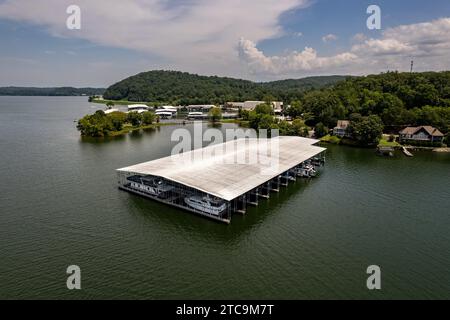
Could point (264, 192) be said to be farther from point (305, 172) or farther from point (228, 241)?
point (228, 241)

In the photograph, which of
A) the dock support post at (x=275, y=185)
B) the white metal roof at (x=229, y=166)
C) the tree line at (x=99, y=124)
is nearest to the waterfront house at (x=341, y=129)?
the white metal roof at (x=229, y=166)

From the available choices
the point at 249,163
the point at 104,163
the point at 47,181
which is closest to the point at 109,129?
the point at 104,163

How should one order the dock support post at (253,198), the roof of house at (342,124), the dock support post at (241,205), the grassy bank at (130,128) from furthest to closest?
the grassy bank at (130,128) → the roof of house at (342,124) → the dock support post at (253,198) → the dock support post at (241,205)

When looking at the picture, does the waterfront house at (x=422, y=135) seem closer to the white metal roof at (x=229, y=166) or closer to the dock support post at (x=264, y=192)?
Answer: the white metal roof at (x=229, y=166)

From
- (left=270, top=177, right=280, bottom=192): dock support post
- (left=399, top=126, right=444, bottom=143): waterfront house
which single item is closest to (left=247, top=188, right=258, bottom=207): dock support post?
(left=270, top=177, right=280, bottom=192): dock support post

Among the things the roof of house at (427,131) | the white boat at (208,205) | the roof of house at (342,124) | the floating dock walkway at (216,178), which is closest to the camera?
the white boat at (208,205)

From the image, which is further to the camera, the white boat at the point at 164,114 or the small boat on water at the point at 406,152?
the white boat at the point at 164,114

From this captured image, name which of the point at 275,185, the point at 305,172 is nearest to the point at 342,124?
the point at 305,172
